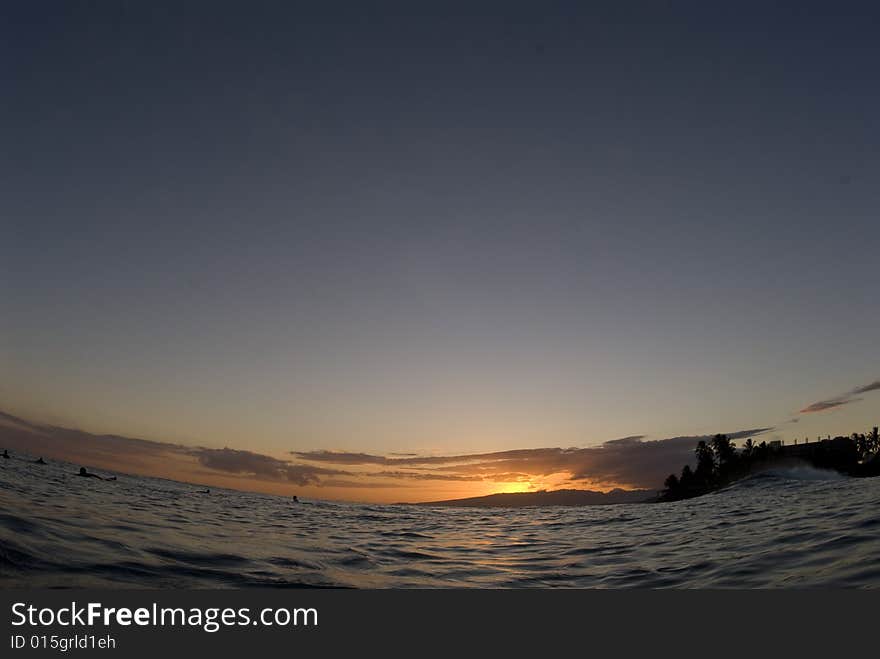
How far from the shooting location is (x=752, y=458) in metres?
146

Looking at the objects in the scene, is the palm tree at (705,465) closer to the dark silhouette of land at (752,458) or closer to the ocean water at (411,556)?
the dark silhouette of land at (752,458)

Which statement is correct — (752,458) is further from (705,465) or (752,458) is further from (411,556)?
(411,556)

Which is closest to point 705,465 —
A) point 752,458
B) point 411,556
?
point 752,458

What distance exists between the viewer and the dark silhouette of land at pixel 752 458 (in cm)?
12781

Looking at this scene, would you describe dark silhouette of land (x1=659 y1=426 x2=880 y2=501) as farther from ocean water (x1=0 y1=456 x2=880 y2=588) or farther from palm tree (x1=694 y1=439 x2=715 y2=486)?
ocean water (x1=0 y1=456 x2=880 y2=588)

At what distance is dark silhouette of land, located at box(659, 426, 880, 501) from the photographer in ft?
419

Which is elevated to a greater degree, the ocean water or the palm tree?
the ocean water

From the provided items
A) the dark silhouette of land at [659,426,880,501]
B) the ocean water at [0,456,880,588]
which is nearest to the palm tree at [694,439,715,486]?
the dark silhouette of land at [659,426,880,501]

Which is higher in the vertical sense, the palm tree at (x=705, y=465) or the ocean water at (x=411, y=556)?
the ocean water at (x=411, y=556)

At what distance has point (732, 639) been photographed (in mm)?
5137

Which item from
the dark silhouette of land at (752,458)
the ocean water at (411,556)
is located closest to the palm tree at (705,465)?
the dark silhouette of land at (752,458)

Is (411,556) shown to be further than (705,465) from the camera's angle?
No

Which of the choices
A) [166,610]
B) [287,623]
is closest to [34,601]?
[166,610]

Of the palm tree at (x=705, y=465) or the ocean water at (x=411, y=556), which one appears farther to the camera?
the palm tree at (x=705, y=465)
